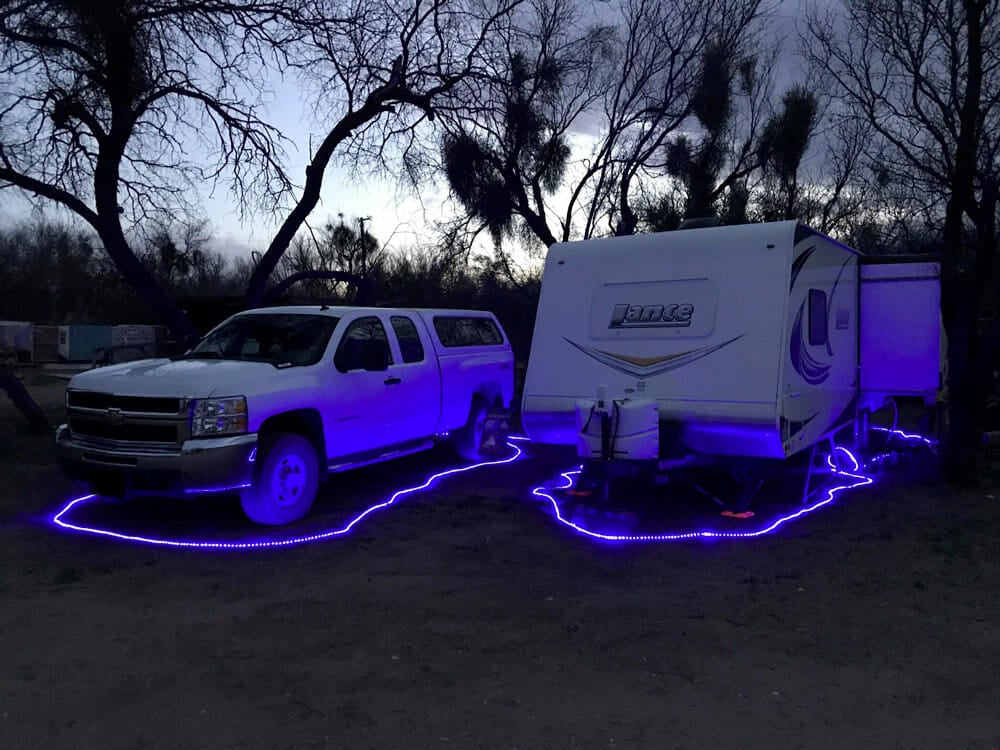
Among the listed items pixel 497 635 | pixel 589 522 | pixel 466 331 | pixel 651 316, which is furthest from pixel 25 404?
pixel 497 635

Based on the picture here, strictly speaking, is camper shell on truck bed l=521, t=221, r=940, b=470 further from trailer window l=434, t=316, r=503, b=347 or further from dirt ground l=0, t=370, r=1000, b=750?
trailer window l=434, t=316, r=503, b=347

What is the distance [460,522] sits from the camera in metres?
7.53

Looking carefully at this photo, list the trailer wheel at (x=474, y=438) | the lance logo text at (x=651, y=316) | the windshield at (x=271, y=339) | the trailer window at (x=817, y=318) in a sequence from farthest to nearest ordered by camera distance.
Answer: the trailer wheel at (x=474, y=438)
the windshield at (x=271, y=339)
the trailer window at (x=817, y=318)
the lance logo text at (x=651, y=316)

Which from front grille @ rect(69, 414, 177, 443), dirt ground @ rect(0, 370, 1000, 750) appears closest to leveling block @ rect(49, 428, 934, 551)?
dirt ground @ rect(0, 370, 1000, 750)

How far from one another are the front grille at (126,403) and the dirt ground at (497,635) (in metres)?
1.05

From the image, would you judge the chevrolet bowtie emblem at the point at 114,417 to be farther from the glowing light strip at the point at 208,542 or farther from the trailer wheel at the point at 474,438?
the trailer wheel at the point at 474,438

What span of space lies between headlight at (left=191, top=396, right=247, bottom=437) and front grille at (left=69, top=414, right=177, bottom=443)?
0.62 ft

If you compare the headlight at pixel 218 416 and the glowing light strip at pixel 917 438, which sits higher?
the headlight at pixel 218 416

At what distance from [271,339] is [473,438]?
3006mm

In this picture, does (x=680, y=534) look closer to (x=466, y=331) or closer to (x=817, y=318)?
(x=817, y=318)

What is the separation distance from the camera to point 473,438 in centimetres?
1032

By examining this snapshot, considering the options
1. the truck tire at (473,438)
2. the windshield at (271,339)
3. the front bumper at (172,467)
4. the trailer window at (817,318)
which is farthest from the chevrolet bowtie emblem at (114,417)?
the trailer window at (817,318)

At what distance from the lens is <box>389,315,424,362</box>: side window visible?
360 inches

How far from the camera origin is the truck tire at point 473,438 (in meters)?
10.3
